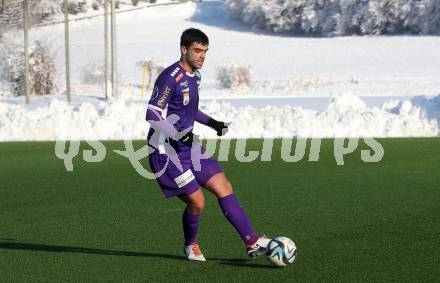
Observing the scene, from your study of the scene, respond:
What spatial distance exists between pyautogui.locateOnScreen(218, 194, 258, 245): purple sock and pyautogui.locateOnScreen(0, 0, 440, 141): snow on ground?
56.2 feet

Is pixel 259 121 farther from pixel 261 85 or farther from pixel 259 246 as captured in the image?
pixel 261 85

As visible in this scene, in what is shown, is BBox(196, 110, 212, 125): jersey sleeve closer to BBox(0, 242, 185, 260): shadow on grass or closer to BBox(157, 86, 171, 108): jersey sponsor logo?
BBox(157, 86, 171, 108): jersey sponsor logo

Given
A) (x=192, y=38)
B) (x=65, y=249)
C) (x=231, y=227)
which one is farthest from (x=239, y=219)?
(x=231, y=227)

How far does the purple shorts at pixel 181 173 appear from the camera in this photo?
9680mm

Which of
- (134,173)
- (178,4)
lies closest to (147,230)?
(134,173)

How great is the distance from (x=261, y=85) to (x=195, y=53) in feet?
156

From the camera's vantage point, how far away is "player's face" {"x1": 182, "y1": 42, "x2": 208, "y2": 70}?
9.52 metres

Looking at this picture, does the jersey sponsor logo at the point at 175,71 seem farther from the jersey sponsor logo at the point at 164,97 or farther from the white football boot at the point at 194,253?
the white football boot at the point at 194,253

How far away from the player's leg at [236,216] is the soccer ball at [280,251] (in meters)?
0.11

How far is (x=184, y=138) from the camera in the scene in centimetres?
952

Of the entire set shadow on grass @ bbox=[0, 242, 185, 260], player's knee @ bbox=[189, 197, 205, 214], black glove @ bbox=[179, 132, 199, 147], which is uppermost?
black glove @ bbox=[179, 132, 199, 147]

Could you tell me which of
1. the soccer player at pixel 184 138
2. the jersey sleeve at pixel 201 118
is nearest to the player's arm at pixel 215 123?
the jersey sleeve at pixel 201 118

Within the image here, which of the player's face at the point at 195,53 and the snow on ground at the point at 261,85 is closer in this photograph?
the player's face at the point at 195,53

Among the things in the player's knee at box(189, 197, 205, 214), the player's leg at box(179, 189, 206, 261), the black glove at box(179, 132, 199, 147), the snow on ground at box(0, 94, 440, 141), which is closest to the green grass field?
the player's leg at box(179, 189, 206, 261)
